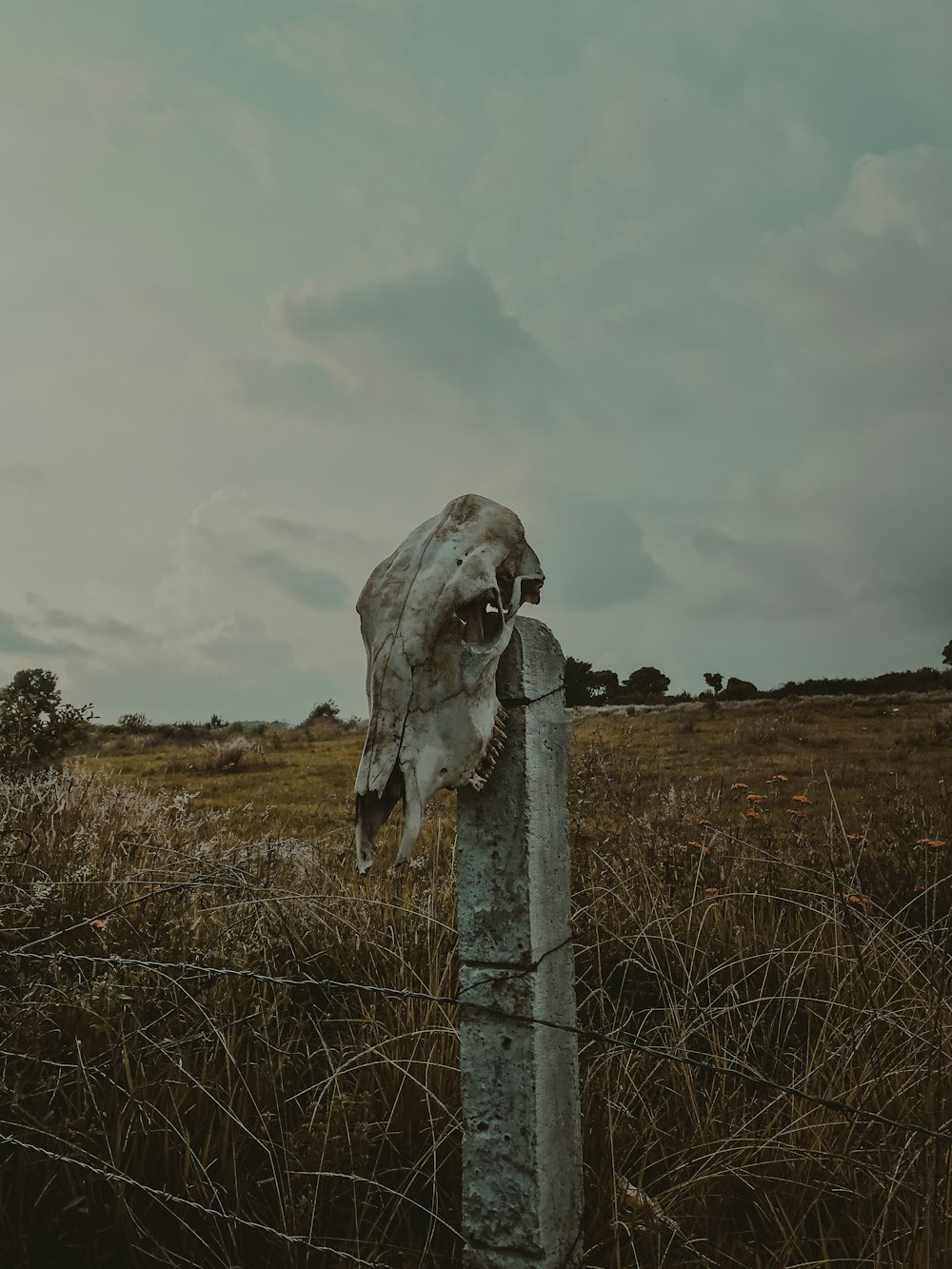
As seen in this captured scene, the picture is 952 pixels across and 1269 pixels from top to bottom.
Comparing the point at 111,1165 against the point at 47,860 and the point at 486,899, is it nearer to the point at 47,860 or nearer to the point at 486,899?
the point at 486,899

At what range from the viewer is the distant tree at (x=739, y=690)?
44.0ft

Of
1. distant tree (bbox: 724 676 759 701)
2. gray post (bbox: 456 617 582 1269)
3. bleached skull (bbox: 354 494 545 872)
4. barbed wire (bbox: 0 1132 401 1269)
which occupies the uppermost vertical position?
distant tree (bbox: 724 676 759 701)

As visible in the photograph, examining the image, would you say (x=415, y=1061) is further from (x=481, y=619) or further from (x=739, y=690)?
(x=739, y=690)

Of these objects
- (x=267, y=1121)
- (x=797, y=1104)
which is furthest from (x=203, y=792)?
(x=797, y=1104)

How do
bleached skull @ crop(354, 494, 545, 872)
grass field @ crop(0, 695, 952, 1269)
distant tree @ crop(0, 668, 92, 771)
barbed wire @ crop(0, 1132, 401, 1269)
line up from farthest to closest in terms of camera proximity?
1. distant tree @ crop(0, 668, 92, 771)
2. grass field @ crop(0, 695, 952, 1269)
3. barbed wire @ crop(0, 1132, 401, 1269)
4. bleached skull @ crop(354, 494, 545, 872)

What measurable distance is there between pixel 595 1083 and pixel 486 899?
4.36 ft

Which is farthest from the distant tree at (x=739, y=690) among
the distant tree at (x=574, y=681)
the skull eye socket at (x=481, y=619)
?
the skull eye socket at (x=481, y=619)

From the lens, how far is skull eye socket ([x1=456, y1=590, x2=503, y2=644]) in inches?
67.1

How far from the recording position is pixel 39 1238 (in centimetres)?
246

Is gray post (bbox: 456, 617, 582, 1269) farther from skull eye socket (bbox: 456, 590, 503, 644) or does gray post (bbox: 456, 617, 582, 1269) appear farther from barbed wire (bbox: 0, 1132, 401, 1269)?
barbed wire (bbox: 0, 1132, 401, 1269)

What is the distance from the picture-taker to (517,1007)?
5.61 ft

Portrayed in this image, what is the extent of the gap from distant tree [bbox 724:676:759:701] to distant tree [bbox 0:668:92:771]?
31.0 feet

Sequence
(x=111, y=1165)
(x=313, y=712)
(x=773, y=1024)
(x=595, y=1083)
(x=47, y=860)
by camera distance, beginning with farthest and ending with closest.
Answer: (x=313, y=712), (x=47, y=860), (x=773, y=1024), (x=595, y=1083), (x=111, y=1165)

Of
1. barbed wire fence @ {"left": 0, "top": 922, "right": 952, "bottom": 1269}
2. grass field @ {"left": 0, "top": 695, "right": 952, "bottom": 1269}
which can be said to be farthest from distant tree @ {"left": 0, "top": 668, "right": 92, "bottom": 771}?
barbed wire fence @ {"left": 0, "top": 922, "right": 952, "bottom": 1269}
